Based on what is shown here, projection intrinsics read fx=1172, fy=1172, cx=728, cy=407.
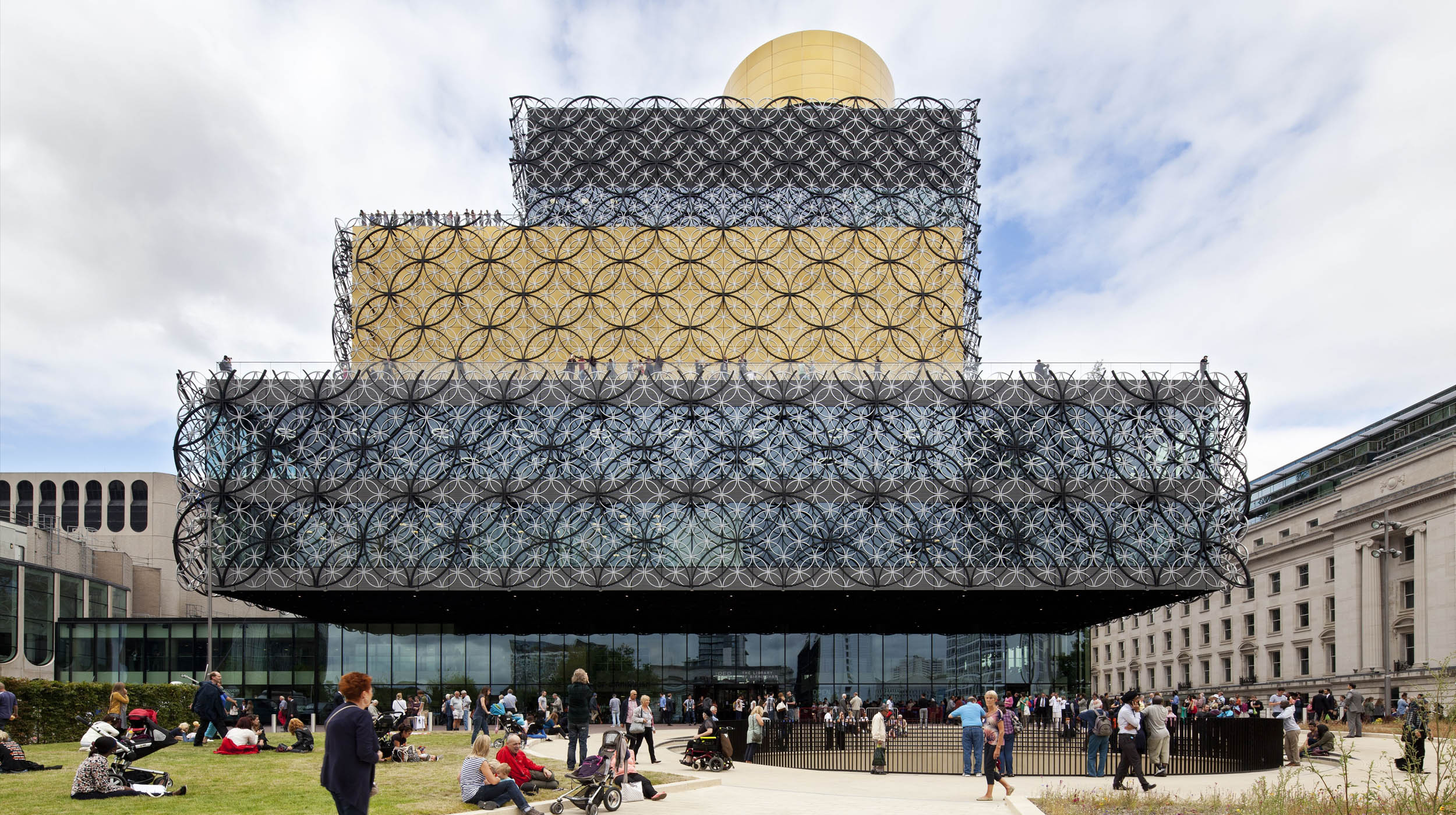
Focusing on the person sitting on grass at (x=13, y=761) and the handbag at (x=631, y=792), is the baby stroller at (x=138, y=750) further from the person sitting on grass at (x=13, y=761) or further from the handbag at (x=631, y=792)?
the handbag at (x=631, y=792)

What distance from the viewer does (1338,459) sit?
272 feet

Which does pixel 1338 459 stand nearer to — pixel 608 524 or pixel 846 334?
pixel 846 334

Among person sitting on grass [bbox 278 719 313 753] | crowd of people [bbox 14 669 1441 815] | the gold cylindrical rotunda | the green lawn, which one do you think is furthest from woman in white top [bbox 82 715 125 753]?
the gold cylindrical rotunda

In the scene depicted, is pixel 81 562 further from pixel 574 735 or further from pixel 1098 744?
pixel 1098 744

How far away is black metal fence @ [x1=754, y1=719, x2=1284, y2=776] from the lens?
27094 mm

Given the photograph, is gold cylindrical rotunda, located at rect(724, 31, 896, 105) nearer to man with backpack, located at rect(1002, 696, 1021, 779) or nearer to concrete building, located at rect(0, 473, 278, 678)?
concrete building, located at rect(0, 473, 278, 678)

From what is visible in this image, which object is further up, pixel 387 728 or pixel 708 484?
pixel 708 484

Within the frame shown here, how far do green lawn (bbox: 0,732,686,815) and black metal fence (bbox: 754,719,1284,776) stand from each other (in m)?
6.30

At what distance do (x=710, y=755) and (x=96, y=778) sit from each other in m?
13.0

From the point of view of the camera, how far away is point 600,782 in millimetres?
17469

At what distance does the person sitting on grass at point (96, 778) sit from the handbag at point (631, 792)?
745 centimetres

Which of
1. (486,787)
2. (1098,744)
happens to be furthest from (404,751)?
(1098,744)

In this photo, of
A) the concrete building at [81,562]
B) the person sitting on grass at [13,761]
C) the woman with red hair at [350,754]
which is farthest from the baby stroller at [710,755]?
the concrete building at [81,562]

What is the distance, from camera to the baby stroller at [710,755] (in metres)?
26.2
